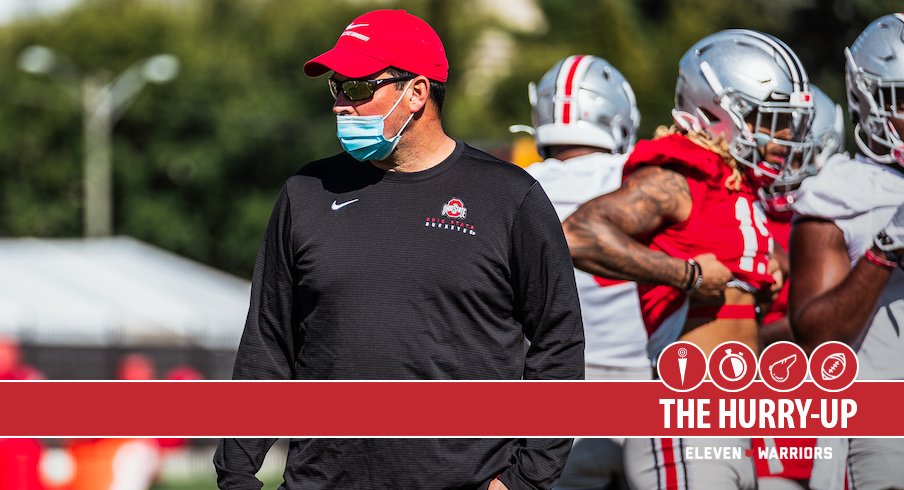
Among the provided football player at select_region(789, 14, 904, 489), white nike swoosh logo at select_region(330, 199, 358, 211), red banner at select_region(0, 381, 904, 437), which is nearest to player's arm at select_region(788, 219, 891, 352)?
football player at select_region(789, 14, 904, 489)

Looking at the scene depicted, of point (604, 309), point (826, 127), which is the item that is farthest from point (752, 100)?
point (826, 127)

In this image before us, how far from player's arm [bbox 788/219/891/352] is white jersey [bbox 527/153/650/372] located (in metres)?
1.20

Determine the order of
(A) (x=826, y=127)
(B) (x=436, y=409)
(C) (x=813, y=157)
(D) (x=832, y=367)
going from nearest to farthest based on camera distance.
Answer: (B) (x=436, y=409), (D) (x=832, y=367), (C) (x=813, y=157), (A) (x=826, y=127)

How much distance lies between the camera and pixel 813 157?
6.76 m

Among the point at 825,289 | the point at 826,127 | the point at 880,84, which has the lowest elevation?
the point at 825,289

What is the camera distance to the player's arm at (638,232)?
5148 millimetres

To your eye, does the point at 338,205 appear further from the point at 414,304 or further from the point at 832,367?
the point at 832,367

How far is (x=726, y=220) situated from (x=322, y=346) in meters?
1.68

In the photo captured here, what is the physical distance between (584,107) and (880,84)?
71.9 inches

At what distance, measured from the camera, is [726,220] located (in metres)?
5.30

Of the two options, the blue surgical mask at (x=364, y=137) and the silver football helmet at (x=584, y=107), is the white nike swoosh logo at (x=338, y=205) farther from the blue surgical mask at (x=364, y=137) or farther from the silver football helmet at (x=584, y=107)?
the silver football helmet at (x=584, y=107)

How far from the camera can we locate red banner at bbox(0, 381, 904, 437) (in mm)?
4293

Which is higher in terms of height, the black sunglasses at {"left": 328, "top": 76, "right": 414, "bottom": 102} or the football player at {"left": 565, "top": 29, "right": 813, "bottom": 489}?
the black sunglasses at {"left": 328, "top": 76, "right": 414, "bottom": 102}

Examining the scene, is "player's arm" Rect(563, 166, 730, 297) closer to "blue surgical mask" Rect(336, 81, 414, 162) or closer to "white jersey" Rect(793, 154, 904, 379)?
"white jersey" Rect(793, 154, 904, 379)
